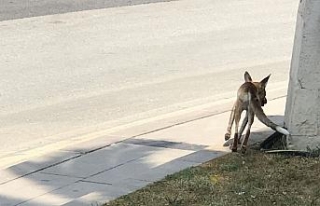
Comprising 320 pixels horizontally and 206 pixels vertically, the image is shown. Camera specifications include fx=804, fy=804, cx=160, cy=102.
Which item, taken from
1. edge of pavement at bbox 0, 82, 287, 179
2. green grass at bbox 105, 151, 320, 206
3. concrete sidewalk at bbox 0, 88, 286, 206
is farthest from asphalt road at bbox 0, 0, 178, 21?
green grass at bbox 105, 151, 320, 206

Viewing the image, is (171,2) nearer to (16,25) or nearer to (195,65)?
Answer: (16,25)

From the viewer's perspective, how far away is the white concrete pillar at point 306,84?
6.15 metres

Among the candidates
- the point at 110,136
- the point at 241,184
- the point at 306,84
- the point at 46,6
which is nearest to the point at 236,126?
the point at 306,84

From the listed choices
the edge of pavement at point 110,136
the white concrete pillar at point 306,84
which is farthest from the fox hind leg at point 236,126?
the edge of pavement at point 110,136

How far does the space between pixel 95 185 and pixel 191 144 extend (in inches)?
54.2

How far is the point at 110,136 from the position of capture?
23.9 feet

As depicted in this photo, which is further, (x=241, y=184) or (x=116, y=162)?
(x=116, y=162)

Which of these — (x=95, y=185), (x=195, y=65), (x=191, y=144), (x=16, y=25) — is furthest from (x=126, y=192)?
(x=16, y=25)

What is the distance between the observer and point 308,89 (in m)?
6.18

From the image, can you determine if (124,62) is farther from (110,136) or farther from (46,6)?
(46,6)

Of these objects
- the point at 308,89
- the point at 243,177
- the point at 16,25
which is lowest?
the point at 243,177

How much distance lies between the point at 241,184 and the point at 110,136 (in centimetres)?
202

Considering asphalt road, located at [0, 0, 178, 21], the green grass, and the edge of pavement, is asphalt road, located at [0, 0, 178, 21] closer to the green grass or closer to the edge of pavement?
the edge of pavement

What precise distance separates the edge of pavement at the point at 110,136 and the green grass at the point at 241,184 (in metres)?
1.18
